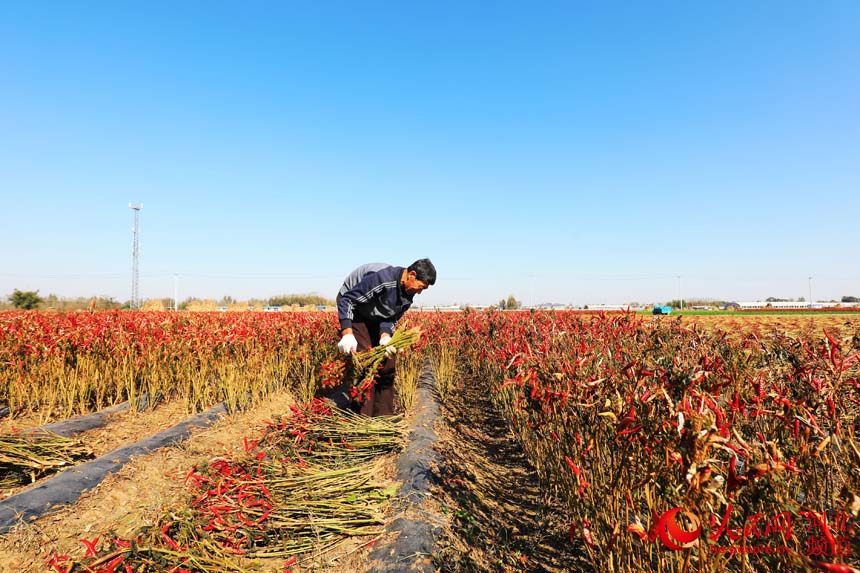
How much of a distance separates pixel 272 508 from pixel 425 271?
2.40 metres

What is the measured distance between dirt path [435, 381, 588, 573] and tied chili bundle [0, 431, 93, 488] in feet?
10.3

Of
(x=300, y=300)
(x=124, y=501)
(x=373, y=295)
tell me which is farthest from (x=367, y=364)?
(x=300, y=300)

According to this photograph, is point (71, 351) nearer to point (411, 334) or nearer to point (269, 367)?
point (269, 367)

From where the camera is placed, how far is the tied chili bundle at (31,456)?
3229 millimetres

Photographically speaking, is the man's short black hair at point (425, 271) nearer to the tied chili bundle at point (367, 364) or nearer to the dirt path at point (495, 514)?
the tied chili bundle at point (367, 364)

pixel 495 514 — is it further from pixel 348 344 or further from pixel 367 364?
pixel 348 344

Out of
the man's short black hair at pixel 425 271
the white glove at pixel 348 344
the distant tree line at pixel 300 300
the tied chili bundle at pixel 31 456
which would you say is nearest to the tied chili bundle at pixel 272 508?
the white glove at pixel 348 344

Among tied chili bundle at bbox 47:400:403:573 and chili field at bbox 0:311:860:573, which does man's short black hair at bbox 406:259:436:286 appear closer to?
chili field at bbox 0:311:860:573

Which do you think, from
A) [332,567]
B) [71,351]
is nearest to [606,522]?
[332,567]

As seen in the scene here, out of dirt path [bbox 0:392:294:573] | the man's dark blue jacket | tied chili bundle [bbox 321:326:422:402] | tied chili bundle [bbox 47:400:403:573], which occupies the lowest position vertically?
dirt path [bbox 0:392:294:573]

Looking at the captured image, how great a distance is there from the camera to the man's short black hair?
418cm

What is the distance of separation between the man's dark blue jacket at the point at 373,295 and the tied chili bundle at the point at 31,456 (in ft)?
8.33

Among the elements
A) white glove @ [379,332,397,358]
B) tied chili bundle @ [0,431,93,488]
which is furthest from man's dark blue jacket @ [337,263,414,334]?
tied chili bundle @ [0,431,93,488]

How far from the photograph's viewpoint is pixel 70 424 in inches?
174
